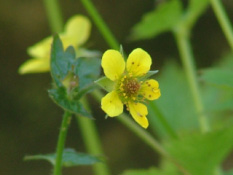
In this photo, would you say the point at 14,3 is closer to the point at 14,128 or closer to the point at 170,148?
the point at 14,128

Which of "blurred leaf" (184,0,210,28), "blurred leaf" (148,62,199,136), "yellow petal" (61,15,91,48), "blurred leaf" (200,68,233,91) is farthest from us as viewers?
"blurred leaf" (148,62,199,136)

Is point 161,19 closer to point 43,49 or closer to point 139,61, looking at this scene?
point 43,49

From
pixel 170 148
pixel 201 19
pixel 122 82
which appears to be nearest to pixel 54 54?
pixel 122 82

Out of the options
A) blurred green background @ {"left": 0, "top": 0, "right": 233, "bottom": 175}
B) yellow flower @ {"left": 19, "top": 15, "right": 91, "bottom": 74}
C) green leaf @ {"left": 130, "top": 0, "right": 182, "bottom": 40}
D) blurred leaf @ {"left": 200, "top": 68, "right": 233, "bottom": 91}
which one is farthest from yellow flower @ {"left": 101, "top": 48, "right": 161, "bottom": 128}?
blurred green background @ {"left": 0, "top": 0, "right": 233, "bottom": 175}

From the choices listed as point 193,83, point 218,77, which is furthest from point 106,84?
point 193,83

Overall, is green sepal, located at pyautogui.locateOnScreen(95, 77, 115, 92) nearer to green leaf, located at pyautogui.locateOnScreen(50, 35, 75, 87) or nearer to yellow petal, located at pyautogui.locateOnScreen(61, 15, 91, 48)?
green leaf, located at pyautogui.locateOnScreen(50, 35, 75, 87)

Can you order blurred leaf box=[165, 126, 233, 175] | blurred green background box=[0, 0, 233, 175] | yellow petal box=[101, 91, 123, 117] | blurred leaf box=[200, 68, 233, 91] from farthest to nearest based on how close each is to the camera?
blurred green background box=[0, 0, 233, 175] → blurred leaf box=[165, 126, 233, 175] → blurred leaf box=[200, 68, 233, 91] → yellow petal box=[101, 91, 123, 117]

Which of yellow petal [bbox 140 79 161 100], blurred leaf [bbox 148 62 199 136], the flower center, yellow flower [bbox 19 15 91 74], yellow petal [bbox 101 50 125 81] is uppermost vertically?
yellow flower [bbox 19 15 91 74]

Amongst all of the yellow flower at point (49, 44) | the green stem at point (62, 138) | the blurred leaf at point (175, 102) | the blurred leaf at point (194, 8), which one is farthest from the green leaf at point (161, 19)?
the green stem at point (62, 138)
